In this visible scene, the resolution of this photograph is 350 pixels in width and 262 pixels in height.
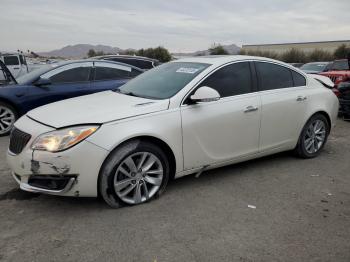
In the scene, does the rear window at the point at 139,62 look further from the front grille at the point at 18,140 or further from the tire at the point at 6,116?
the front grille at the point at 18,140

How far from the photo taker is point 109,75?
25.5 feet

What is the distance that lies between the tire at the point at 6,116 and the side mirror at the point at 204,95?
14.7 feet

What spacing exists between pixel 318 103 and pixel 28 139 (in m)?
4.04

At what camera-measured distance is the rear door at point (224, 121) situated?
409cm

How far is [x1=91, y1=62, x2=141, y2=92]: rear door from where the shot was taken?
7.53 meters

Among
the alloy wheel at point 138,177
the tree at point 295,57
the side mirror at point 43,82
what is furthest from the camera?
the tree at point 295,57

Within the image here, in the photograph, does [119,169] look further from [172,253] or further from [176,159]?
[172,253]

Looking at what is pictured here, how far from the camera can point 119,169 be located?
3.62m

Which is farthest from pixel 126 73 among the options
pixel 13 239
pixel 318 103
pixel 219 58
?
pixel 13 239

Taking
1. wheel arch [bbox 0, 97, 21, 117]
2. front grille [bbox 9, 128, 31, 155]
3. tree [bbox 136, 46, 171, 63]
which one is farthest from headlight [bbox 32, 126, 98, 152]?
tree [bbox 136, 46, 171, 63]

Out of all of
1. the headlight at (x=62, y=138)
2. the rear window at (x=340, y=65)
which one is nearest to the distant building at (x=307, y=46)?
the rear window at (x=340, y=65)

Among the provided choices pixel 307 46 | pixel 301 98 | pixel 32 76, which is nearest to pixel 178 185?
pixel 301 98

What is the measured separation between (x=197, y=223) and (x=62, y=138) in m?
1.51

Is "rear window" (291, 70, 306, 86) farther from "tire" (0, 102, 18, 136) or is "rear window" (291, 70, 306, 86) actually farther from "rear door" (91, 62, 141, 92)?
"tire" (0, 102, 18, 136)
